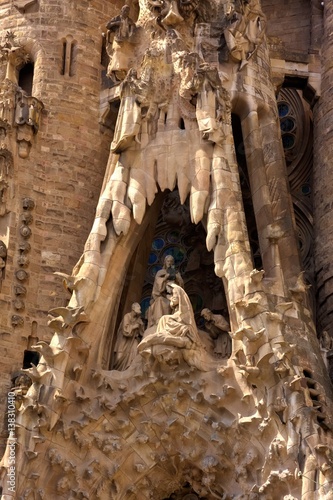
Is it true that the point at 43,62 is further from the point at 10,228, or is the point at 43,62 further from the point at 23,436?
the point at 23,436

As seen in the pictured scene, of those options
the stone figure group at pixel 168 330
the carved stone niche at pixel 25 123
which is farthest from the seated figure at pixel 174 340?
the carved stone niche at pixel 25 123

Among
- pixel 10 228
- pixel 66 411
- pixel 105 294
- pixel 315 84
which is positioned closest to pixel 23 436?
pixel 66 411

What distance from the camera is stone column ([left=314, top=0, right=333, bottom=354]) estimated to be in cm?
1745

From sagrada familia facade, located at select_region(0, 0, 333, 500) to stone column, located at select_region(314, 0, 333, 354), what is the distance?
3 centimetres

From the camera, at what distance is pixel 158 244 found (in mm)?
18500

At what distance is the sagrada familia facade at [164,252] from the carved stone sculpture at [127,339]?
0.05 ft

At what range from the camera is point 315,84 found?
61.9ft

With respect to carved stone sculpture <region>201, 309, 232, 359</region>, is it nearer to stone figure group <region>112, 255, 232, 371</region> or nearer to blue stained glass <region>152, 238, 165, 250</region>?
stone figure group <region>112, 255, 232, 371</region>

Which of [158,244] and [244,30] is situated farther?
[158,244]

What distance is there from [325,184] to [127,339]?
10.5ft

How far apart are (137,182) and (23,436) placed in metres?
2.92

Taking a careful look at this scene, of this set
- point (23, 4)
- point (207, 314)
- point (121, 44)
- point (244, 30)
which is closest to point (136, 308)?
point (207, 314)

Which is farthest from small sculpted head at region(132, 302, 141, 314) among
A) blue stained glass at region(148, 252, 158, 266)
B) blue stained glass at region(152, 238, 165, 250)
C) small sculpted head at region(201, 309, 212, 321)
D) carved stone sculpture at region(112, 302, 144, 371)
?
blue stained glass at region(152, 238, 165, 250)

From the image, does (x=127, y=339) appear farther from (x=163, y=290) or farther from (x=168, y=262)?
(x=168, y=262)
